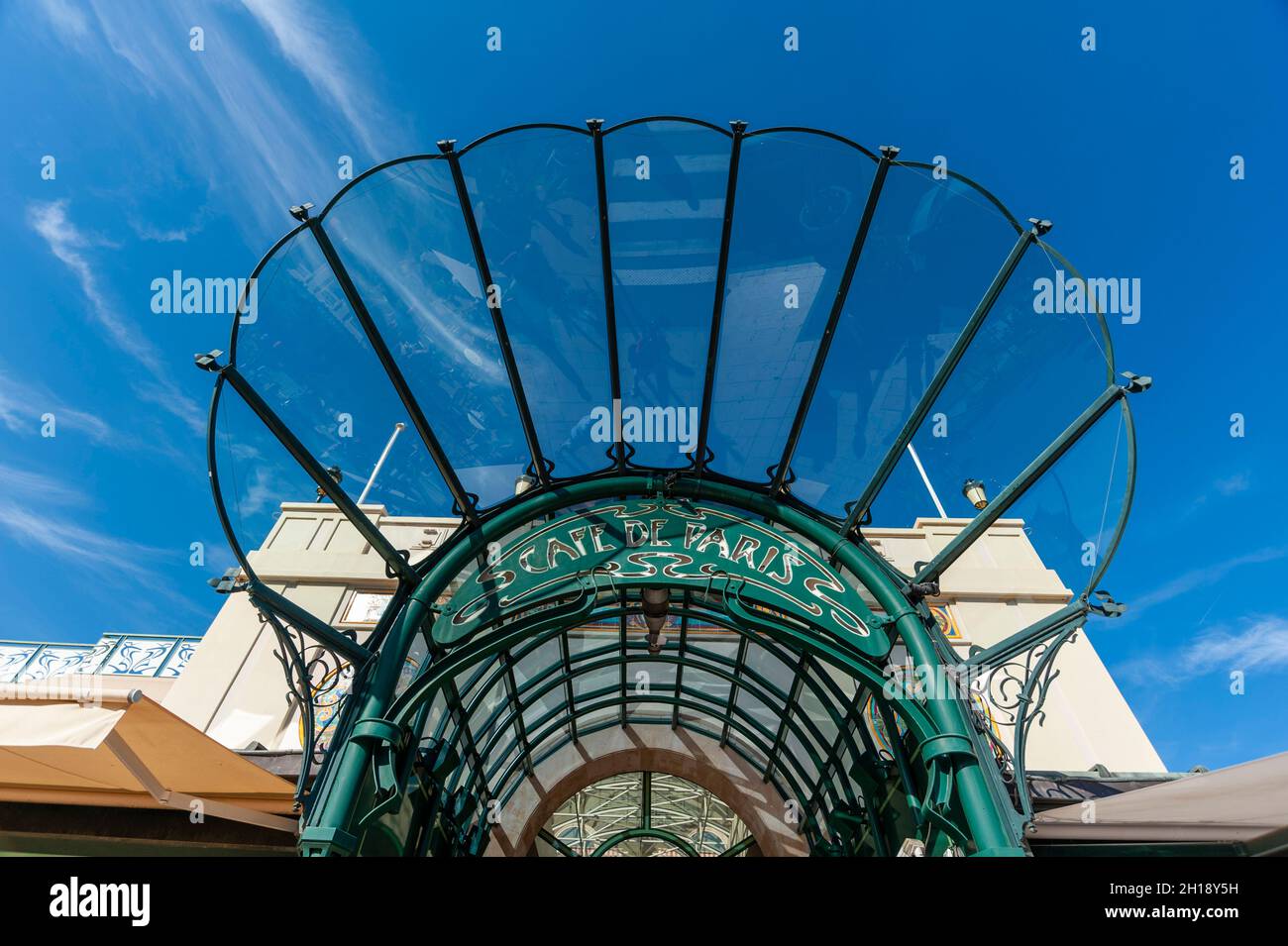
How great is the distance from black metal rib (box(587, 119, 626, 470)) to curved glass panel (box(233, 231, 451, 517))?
1628mm

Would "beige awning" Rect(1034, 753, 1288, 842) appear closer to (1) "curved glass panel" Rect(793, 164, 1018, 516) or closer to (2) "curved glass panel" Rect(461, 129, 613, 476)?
(1) "curved glass panel" Rect(793, 164, 1018, 516)

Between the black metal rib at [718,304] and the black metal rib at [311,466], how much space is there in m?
2.62

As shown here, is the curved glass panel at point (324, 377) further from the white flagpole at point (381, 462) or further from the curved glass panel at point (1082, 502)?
the curved glass panel at point (1082, 502)

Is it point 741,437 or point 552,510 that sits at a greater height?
point 741,437

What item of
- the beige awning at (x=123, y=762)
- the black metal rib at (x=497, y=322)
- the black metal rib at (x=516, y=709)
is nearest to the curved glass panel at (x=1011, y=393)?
the black metal rib at (x=497, y=322)

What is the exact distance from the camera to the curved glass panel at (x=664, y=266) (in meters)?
5.15

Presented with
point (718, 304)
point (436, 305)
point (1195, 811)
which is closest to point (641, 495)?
point (718, 304)

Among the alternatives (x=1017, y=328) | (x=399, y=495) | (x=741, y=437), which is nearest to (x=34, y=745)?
(x=399, y=495)

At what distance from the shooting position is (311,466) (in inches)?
193

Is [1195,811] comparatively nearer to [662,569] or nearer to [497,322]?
[662,569]

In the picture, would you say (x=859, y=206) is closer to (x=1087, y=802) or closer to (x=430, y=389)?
(x=430, y=389)
